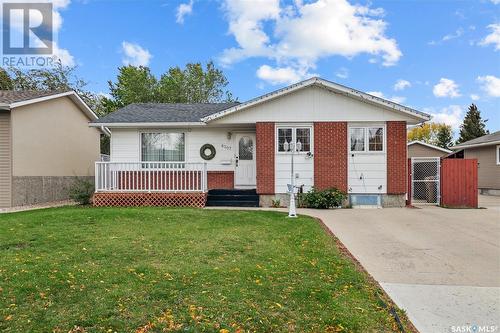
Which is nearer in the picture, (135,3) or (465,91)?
(135,3)

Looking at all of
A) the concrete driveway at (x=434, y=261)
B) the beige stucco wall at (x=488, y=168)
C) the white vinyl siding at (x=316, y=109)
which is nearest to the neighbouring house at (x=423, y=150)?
the beige stucco wall at (x=488, y=168)

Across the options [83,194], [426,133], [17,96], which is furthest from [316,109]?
[426,133]

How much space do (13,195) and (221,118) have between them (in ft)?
25.7

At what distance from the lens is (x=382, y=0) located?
11484 mm

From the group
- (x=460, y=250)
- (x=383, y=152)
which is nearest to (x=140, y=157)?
(x=383, y=152)

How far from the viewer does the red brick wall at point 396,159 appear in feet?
41.3

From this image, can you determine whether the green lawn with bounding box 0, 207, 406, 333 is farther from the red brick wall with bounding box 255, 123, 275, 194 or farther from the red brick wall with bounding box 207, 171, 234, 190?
the red brick wall with bounding box 207, 171, 234, 190

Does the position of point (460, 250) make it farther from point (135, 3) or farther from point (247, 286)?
point (135, 3)

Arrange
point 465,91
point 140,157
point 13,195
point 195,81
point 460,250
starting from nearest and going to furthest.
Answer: point 460,250 → point 13,195 → point 140,157 → point 465,91 → point 195,81

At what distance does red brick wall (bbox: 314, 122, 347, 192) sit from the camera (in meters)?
12.7

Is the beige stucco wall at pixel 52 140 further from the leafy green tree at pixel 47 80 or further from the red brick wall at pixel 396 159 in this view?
the red brick wall at pixel 396 159

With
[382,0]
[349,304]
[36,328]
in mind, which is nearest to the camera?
[36,328]

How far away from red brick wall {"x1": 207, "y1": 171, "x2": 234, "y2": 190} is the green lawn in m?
6.55

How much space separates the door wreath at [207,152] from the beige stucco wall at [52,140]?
20.8 feet
